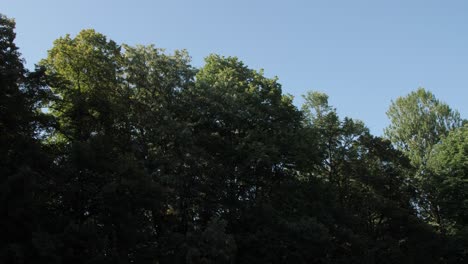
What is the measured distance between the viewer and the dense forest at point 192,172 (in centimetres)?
1809

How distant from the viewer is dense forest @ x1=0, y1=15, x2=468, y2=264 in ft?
59.4

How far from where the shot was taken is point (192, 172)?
79.1 feet

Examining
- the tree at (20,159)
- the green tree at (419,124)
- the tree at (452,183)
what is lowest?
the tree at (20,159)

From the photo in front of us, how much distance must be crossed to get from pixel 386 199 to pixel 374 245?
3.93m

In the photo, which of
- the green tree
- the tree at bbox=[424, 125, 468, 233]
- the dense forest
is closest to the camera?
the dense forest

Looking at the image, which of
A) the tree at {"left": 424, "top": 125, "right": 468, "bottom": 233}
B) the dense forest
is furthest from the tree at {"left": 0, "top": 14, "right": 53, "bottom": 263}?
the tree at {"left": 424, "top": 125, "right": 468, "bottom": 233}

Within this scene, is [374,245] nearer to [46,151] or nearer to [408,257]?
[408,257]

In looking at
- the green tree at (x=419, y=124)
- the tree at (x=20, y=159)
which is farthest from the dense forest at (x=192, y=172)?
the green tree at (x=419, y=124)

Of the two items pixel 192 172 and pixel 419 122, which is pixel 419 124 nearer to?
pixel 419 122

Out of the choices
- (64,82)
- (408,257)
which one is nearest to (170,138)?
(64,82)

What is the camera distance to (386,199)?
31.7 metres

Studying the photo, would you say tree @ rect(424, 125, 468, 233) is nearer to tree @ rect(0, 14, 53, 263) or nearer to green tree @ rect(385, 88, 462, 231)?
green tree @ rect(385, 88, 462, 231)

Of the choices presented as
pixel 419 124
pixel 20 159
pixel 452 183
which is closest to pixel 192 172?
pixel 20 159

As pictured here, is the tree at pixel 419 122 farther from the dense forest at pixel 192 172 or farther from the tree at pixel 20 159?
the tree at pixel 20 159
